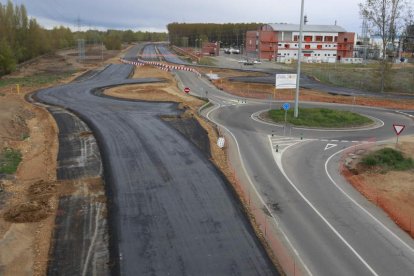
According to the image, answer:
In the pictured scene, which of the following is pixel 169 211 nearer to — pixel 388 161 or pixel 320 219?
pixel 320 219

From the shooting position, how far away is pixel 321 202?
66.0 ft

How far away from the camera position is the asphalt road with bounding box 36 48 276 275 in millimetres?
14055

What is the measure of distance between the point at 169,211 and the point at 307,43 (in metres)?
108

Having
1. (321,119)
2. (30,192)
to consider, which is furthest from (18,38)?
(30,192)

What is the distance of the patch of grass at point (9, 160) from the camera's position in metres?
23.1

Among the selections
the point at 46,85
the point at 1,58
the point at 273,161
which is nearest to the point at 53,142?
the point at 273,161

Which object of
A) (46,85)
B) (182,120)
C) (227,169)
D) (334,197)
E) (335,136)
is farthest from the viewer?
(46,85)

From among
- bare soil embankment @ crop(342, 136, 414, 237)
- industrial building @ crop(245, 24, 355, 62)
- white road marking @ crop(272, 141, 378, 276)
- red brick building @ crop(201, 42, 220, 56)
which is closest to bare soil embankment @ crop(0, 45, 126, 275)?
white road marking @ crop(272, 141, 378, 276)

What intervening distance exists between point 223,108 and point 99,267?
32.2m

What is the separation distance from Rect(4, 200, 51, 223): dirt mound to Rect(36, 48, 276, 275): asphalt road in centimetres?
266

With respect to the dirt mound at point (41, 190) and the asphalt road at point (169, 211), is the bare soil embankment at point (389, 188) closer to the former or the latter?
the asphalt road at point (169, 211)

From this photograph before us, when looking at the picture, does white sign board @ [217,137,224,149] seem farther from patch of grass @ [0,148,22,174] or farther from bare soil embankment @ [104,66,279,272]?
patch of grass @ [0,148,22,174]

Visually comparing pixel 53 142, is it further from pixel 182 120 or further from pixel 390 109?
pixel 390 109

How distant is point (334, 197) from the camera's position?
2084cm
